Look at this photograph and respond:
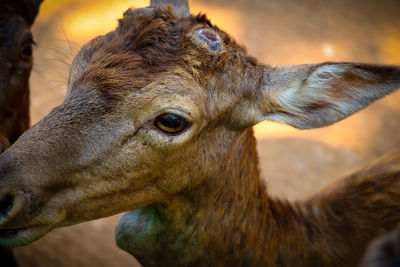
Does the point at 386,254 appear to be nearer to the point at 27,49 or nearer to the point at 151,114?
the point at 151,114

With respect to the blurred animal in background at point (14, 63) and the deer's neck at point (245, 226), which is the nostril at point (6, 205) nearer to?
the deer's neck at point (245, 226)

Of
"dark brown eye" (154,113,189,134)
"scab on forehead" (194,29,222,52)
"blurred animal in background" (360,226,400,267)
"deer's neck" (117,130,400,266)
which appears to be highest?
"scab on forehead" (194,29,222,52)

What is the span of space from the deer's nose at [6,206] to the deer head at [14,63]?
146 cm

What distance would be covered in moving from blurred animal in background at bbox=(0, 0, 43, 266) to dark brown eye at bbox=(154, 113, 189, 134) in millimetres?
1919

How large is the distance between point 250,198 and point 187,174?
697mm

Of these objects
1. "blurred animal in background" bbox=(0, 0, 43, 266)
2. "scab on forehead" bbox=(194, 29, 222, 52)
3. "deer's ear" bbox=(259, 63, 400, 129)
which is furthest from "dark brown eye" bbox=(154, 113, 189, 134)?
"blurred animal in background" bbox=(0, 0, 43, 266)

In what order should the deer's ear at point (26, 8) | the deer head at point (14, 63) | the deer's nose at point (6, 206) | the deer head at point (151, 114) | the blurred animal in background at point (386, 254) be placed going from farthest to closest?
the deer's ear at point (26, 8)
the deer head at point (14, 63)
the deer head at point (151, 114)
the deer's nose at point (6, 206)
the blurred animal in background at point (386, 254)

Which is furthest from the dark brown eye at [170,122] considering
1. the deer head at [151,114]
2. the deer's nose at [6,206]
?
the deer's nose at [6,206]

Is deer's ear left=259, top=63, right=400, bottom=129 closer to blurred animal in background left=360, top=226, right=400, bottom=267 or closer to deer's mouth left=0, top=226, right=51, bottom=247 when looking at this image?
blurred animal in background left=360, top=226, right=400, bottom=267

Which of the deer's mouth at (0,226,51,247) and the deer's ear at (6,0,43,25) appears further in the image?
the deer's ear at (6,0,43,25)

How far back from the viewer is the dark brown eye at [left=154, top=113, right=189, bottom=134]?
2.63 m

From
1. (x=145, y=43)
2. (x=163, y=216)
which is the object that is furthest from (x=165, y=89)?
(x=163, y=216)

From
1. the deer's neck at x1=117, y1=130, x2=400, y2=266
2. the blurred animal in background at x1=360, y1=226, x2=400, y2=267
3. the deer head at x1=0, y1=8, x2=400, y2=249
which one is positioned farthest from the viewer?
the deer's neck at x1=117, y1=130, x2=400, y2=266

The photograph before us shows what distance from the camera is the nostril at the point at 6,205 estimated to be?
238 cm
